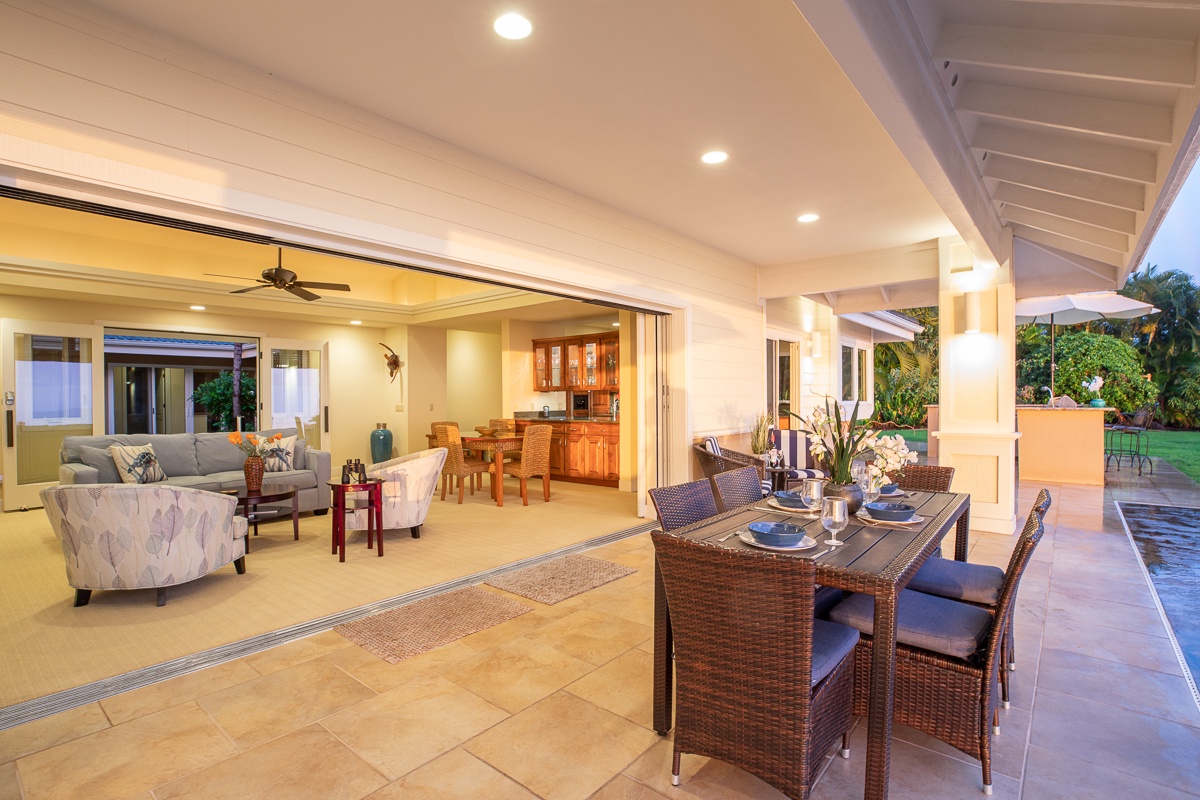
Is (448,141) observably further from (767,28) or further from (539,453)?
(539,453)

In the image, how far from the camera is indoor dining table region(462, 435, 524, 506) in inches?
273

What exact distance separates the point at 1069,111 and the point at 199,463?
7.84m

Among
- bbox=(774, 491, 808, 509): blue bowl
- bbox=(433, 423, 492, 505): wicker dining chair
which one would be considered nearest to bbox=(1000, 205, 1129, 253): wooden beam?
bbox=(774, 491, 808, 509): blue bowl

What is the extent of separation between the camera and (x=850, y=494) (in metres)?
2.75

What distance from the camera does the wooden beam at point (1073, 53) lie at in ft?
7.48

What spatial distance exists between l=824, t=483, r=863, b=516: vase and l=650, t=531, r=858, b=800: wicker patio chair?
91 centimetres

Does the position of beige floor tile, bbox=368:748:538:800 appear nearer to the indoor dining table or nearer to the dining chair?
the dining chair

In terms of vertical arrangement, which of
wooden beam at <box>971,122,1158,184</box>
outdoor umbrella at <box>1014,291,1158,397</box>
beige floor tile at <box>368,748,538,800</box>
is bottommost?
beige floor tile at <box>368,748,538,800</box>

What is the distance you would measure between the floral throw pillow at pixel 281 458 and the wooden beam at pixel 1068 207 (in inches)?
276

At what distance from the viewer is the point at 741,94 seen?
306cm

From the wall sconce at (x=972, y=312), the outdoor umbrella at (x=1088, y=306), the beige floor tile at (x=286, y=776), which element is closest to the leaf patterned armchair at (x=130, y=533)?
the beige floor tile at (x=286, y=776)

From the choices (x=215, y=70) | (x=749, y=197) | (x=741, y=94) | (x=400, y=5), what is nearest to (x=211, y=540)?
(x=215, y=70)

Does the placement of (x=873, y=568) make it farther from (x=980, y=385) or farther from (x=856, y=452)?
(x=980, y=385)

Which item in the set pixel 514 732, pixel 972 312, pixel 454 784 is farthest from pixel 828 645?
pixel 972 312
